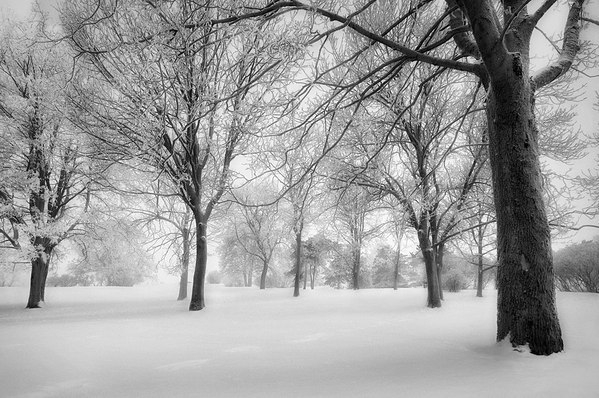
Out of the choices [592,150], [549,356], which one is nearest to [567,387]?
[549,356]

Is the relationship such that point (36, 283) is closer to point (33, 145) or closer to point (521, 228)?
point (33, 145)

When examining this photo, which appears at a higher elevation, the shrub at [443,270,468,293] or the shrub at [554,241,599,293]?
the shrub at [554,241,599,293]

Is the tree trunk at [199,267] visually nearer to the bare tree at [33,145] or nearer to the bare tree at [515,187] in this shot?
the bare tree at [33,145]

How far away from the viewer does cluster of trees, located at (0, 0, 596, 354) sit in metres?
2.67

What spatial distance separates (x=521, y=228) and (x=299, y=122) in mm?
3237

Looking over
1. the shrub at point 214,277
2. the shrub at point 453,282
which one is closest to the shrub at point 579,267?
the shrub at point 453,282

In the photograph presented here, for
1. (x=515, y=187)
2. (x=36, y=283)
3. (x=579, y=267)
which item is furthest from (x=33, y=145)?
(x=579, y=267)

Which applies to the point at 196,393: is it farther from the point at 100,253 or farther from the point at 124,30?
the point at 100,253

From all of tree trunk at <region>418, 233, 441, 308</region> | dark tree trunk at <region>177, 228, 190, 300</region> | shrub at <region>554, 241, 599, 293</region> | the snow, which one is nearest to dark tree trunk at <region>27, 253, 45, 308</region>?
dark tree trunk at <region>177, 228, 190, 300</region>

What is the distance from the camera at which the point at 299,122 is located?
15.4ft

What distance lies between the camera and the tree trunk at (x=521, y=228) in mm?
2375

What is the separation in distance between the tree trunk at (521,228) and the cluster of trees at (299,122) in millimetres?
13

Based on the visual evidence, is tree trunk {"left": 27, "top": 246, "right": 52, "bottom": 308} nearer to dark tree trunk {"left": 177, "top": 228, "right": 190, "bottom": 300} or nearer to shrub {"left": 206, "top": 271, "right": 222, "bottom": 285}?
dark tree trunk {"left": 177, "top": 228, "right": 190, "bottom": 300}

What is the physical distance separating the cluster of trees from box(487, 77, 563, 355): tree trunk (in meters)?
0.01
